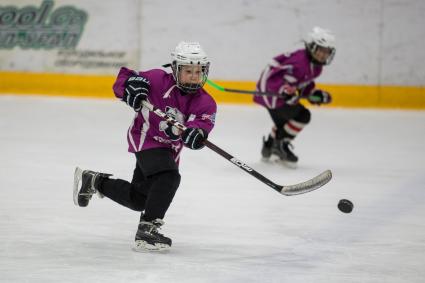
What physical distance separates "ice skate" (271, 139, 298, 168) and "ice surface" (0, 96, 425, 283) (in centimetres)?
9

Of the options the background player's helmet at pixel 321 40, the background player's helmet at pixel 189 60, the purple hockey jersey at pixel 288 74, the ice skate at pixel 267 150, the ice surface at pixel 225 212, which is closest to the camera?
the ice surface at pixel 225 212

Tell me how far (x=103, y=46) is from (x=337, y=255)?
493cm

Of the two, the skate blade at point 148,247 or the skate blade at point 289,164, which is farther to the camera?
the skate blade at point 289,164

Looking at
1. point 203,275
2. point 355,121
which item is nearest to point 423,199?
point 203,275

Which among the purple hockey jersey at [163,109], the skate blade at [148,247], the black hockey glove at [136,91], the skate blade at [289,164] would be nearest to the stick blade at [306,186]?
the purple hockey jersey at [163,109]

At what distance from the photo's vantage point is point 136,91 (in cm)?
316

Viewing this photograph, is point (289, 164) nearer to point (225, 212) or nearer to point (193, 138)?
point (225, 212)

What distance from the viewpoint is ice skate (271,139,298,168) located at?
213 inches

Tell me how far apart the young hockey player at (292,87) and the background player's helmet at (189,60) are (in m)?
2.26

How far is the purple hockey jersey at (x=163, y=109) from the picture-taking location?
323cm

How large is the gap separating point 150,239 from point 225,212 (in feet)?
2.97

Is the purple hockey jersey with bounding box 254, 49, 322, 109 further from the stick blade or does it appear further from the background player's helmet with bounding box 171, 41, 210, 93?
the background player's helmet with bounding box 171, 41, 210, 93

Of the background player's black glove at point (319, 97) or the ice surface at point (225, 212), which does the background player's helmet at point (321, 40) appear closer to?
the background player's black glove at point (319, 97)

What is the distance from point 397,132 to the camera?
6582 mm
